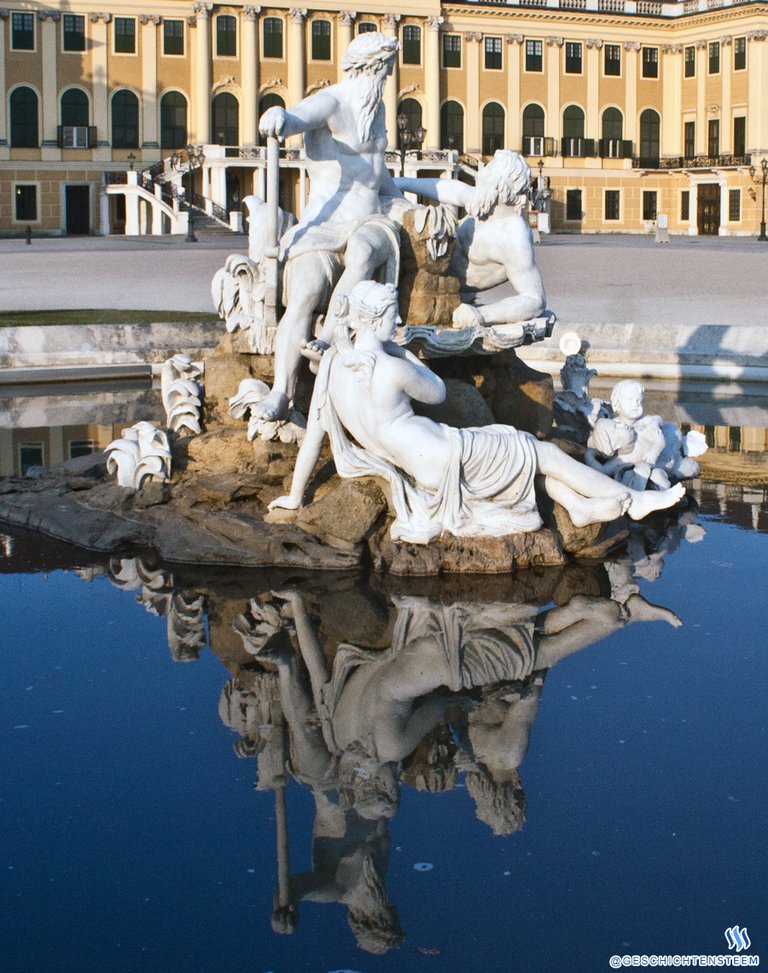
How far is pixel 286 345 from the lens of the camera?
736 cm

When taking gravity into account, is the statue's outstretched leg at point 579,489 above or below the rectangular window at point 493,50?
below

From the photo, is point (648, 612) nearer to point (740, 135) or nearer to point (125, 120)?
point (125, 120)

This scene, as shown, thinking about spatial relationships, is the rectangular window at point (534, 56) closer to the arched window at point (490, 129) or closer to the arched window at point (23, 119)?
the arched window at point (490, 129)

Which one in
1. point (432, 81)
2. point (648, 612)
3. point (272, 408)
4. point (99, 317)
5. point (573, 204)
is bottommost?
point (648, 612)

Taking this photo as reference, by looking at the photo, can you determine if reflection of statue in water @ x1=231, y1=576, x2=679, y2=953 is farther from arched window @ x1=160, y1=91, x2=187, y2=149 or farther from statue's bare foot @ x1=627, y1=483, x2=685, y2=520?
arched window @ x1=160, y1=91, x2=187, y2=149

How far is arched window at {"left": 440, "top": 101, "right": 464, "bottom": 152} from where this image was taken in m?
54.5

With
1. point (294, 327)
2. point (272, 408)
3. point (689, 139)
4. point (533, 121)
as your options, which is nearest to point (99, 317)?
point (294, 327)

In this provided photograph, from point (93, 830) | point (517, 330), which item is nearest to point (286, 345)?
point (517, 330)

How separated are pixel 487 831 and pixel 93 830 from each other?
3.35ft

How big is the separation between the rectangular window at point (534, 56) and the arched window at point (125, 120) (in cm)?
1467

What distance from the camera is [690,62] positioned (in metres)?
58.3

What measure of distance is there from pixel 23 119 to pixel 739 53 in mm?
25734

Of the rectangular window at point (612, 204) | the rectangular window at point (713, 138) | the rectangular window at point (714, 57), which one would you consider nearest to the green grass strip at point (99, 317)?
the rectangular window at point (612, 204)

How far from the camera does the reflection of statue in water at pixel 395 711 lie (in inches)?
150
